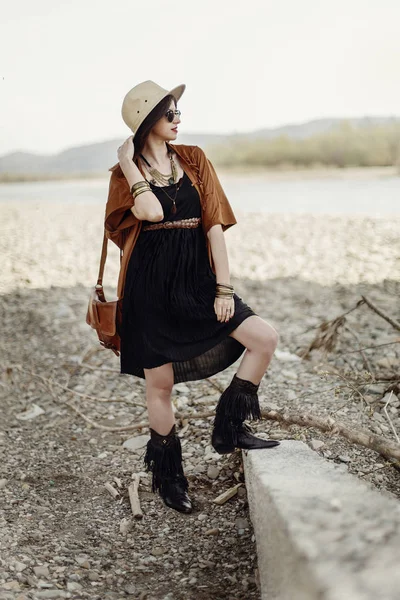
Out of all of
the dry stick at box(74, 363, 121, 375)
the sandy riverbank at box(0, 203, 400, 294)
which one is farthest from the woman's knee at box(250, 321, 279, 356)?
the sandy riverbank at box(0, 203, 400, 294)

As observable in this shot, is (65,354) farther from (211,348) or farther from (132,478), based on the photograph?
(211,348)

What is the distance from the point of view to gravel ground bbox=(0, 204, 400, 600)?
2896 mm

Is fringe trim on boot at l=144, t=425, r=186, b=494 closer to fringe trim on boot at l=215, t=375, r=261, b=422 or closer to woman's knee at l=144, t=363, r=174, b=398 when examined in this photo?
woman's knee at l=144, t=363, r=174, b=398

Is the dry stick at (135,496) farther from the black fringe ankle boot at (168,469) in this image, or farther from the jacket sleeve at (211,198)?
the jacket sleeve at (211,198)

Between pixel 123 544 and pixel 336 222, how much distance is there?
8865 mm

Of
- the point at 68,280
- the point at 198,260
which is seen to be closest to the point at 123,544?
the point at 198,260

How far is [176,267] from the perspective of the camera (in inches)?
118

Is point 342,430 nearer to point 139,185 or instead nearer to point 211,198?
point 211,198

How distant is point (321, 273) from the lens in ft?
27.2

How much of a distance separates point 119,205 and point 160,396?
93cm

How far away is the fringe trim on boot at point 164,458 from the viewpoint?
3.22m

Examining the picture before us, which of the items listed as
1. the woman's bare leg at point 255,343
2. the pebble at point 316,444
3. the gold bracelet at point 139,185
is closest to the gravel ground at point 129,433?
the pebble at point 316,444

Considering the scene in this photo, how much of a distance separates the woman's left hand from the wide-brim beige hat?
34.2 inches

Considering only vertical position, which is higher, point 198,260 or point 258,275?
point 198,260
